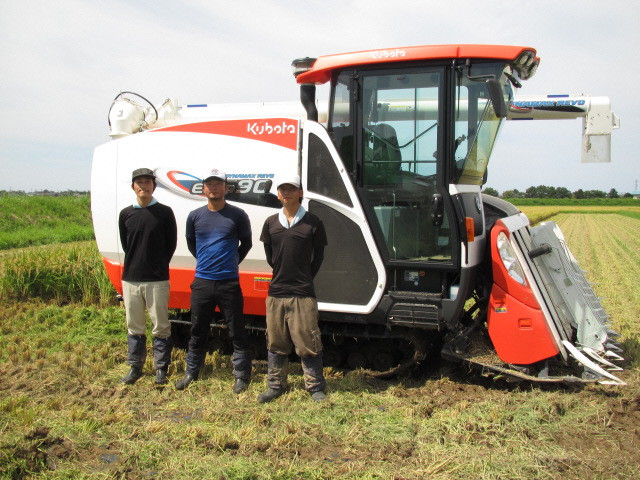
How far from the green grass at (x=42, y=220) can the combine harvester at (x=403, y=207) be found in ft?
47.5

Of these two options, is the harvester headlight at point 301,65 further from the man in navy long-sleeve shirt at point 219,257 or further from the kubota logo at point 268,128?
the man in navy long-sleeve shirt at point 219,257

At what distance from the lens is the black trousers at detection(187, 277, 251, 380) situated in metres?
4.70

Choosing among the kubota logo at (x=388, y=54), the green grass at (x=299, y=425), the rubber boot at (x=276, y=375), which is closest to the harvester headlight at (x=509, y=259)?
the green grass at (x=299, y=425)

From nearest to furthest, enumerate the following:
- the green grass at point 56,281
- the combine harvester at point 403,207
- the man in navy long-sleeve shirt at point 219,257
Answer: the combine harvester at point 403,207 → the man in navy long-sleeve shirt at point 219,257 → the green grass at point 56,281

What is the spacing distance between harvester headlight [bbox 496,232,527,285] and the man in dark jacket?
150 centimetres

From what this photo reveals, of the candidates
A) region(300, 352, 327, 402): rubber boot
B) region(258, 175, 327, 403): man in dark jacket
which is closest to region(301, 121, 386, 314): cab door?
region(258, 175, 327, 403): man in dark jacket

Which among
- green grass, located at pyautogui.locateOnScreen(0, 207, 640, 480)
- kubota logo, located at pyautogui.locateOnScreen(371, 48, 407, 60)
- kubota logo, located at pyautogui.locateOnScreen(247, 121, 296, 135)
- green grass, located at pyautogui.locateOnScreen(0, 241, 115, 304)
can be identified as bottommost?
green grass, located at pyautogui.locateOnScreen(0, 207, 640, 480)

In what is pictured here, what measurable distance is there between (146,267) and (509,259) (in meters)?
3.08

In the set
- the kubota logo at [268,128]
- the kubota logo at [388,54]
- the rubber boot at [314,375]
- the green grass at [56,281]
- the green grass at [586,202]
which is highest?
the kubota logo at [388,54]

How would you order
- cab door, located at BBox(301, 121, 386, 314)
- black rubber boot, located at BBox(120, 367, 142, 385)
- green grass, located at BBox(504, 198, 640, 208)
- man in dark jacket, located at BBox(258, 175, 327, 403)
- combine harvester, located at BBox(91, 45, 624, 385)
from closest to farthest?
man in dark jacket, located at BBox(258, 175, 327, 403), combine harvester, located at BBox(91, 45, 624, 385), cab door, located at BBox(301, 121, 386, 314), black rubber boot, located at BBox(120, 367, 142, 385), green grass, located at BBox(504, 198, 640, 208)

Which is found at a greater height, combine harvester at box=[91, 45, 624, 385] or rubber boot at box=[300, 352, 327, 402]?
combine harvester at box=[91, 45, 624, 385]

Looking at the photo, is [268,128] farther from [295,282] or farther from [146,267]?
[146,267]

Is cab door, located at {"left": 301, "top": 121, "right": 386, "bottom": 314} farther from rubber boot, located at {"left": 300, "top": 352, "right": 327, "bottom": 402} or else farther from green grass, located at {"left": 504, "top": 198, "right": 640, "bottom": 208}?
green grass, located at {"left": 504, "top": 198, "right": 640, "bottom": 208}

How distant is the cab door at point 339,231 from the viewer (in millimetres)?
4773
